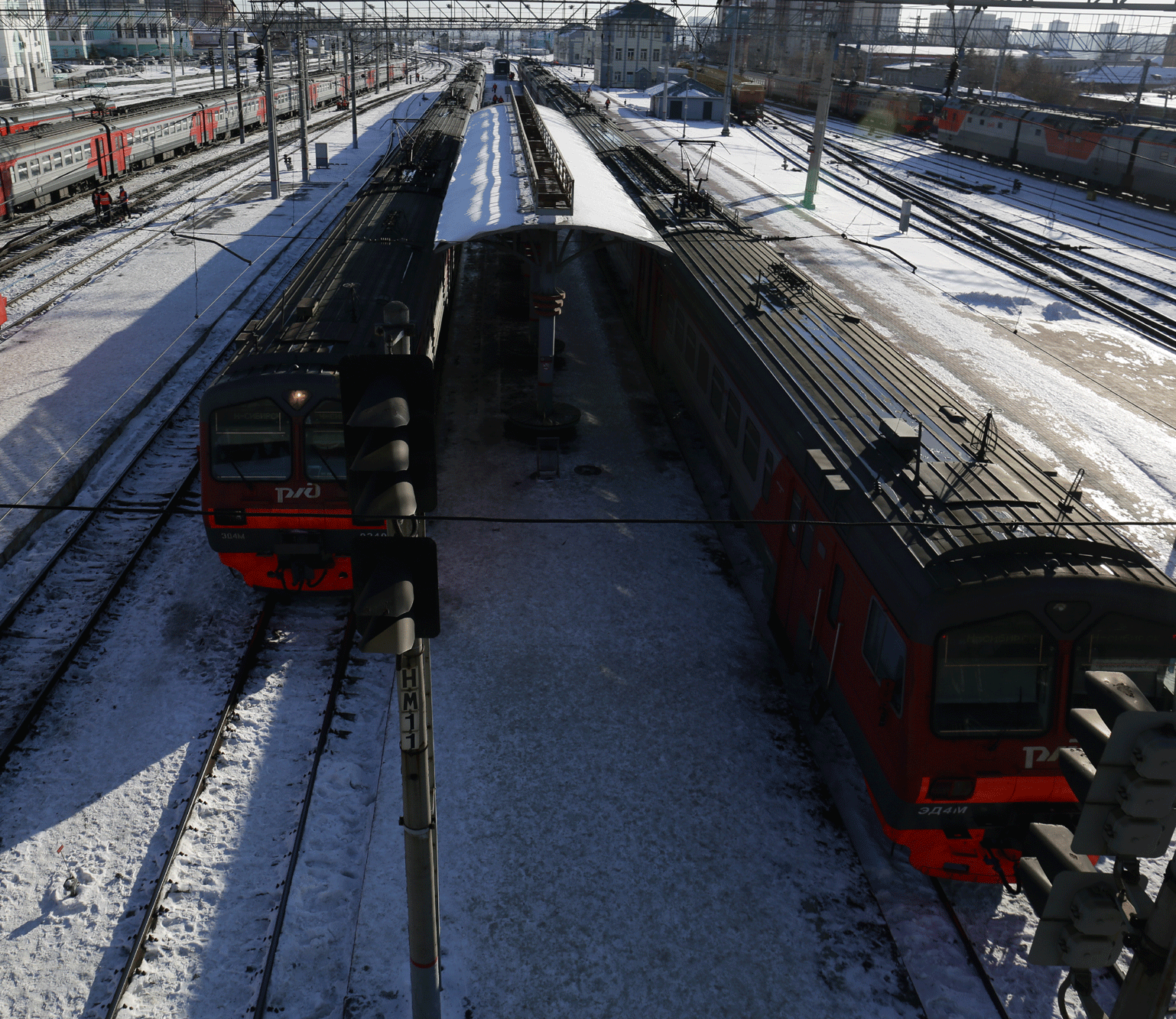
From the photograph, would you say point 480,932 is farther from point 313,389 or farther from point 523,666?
point 313,389

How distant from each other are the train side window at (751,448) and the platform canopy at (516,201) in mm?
4430

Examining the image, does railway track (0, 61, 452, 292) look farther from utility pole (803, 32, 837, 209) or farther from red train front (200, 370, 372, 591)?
utility pole (803, 32, 837, 209)

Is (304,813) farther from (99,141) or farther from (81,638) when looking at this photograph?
(99,141)

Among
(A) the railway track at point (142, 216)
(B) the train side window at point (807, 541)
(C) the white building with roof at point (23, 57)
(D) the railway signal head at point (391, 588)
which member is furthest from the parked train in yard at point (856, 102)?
(D) the railway signal head at point (391, 588)

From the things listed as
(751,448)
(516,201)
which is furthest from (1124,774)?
(516,201)

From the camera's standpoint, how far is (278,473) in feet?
33.8

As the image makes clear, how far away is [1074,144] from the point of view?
4419 cm

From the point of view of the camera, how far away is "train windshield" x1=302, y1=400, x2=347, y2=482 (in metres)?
10.1

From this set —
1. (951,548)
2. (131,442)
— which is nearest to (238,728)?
(951,548)

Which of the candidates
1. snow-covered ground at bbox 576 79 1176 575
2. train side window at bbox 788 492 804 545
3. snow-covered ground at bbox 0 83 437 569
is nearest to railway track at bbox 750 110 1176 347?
snow-covered ground at bbox 576 79 1176 575

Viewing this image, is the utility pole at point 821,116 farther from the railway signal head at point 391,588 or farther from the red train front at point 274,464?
the railway signal head at point 391,588

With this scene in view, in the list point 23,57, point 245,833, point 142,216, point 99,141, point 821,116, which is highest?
point 23,57

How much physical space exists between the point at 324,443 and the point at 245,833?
418 centimetres

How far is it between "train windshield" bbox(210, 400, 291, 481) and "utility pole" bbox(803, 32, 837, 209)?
1104 inches
